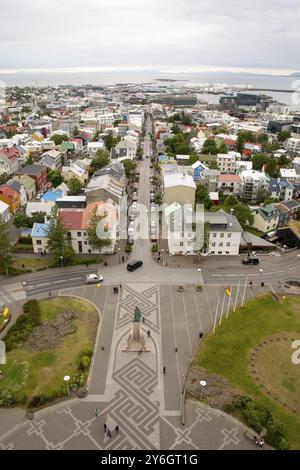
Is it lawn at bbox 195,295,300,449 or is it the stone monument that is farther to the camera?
the stone monument

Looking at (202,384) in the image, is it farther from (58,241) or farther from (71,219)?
(71,219)

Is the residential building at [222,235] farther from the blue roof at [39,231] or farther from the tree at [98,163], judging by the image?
the tree at [98,163]

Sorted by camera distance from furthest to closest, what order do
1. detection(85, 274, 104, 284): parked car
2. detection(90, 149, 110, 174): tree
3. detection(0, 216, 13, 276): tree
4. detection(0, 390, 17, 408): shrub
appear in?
detection(90, 149, 110, 174): tree
detection(0, 216, 13, 276): tree
detection(85, 274, 104, 284): parked car
detection(0, 390, 17, 408): shrub

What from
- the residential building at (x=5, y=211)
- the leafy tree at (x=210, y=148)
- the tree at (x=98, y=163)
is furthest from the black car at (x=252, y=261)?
the leafy tree at (x=210, y=148)

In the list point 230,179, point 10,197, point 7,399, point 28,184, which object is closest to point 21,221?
point 10,197

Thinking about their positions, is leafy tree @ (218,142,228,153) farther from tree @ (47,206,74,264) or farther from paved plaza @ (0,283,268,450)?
paved plaza @ (0,283,268,450)

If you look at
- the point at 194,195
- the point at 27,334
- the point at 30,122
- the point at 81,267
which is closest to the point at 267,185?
the point at 194,195

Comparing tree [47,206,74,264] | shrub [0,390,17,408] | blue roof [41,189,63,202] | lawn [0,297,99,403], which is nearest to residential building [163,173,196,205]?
blue roof [41,189,63,202]

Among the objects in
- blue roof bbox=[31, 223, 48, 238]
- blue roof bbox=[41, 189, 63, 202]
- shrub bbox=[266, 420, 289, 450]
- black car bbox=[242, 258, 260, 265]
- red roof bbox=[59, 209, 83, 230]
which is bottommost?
shrub bbox=[266, 420, 289, 450]
